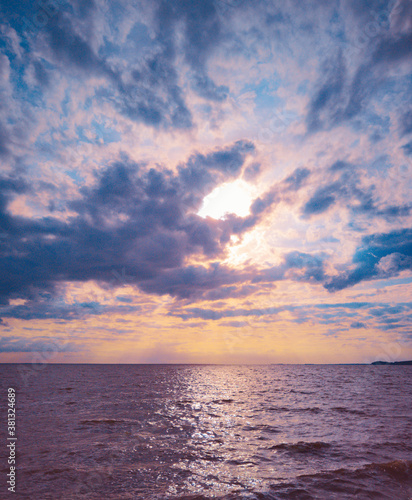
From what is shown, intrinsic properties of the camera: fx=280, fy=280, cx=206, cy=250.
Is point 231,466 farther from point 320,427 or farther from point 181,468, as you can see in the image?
point 320,427

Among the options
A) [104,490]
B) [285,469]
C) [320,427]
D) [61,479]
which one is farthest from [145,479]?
[320,427]

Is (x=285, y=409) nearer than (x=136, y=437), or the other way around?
(x=136, y=437)

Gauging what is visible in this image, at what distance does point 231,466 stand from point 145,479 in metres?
3.40

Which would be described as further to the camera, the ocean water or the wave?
the wave

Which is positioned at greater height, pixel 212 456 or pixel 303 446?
pixel 212 456

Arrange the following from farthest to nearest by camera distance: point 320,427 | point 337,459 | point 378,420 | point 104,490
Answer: point 378,420
point 320,427
point 337,459
point 104,490

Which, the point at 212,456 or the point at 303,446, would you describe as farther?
the point at 303,446

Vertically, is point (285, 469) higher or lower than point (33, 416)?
higher

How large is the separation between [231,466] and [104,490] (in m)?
4.81

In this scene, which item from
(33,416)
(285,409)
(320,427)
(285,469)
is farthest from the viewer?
(285,409)

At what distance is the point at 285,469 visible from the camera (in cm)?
1073

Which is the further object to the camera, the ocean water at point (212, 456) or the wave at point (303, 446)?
the wave at point (303, 446)

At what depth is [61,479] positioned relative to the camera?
9.86 m

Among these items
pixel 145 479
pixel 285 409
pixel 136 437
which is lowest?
pixel 285 409
